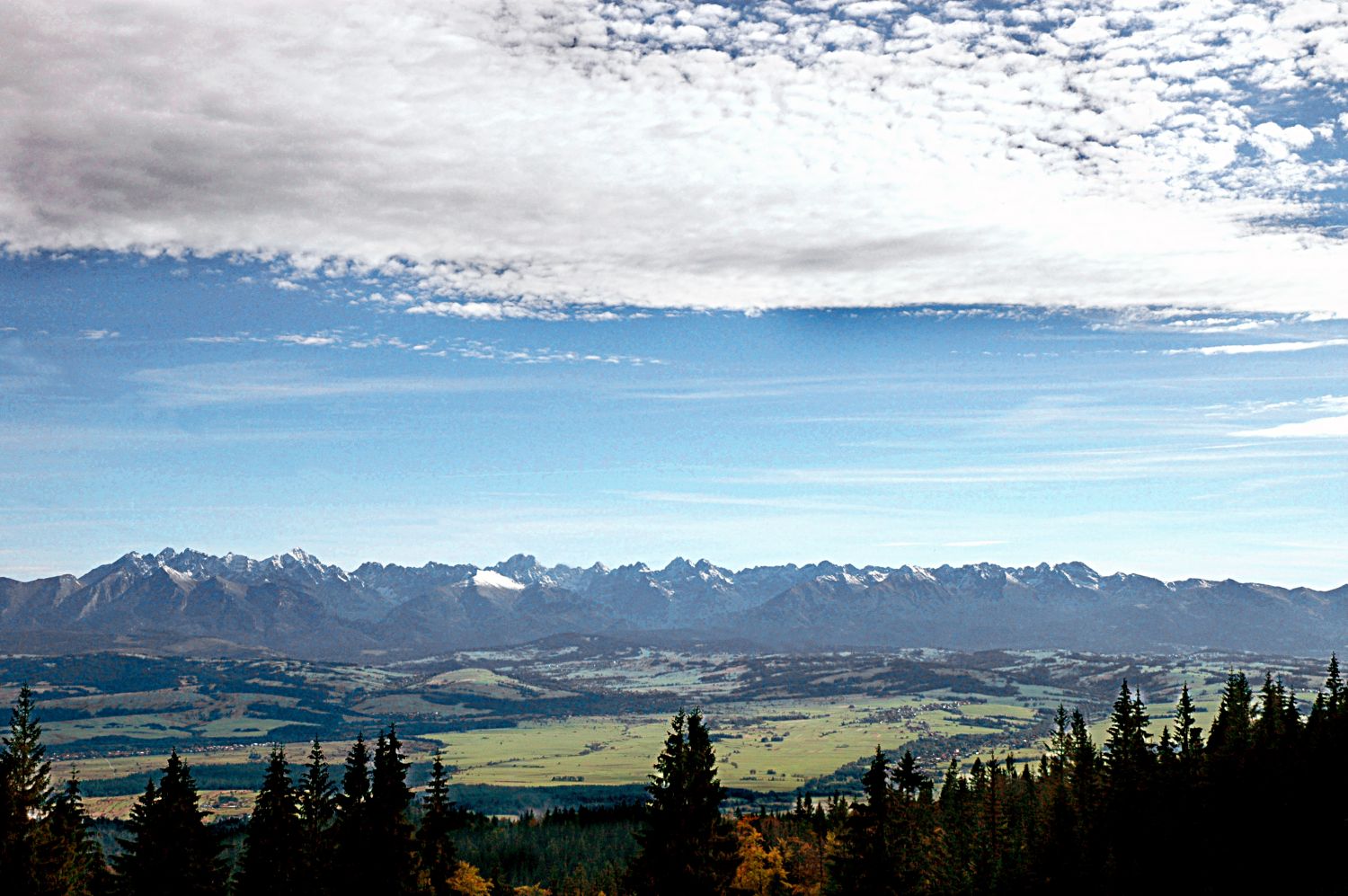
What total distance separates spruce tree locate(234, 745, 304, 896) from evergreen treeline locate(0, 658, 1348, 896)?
0.11 m

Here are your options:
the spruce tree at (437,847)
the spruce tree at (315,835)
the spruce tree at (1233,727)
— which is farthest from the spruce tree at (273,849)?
the spruce tree at (1233,727)

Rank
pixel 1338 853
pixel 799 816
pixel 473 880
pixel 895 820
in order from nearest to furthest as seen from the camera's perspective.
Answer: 1. pixel 895 820
2. pixel 473 880
3. pixel 1338 853
4. pixel 799 816

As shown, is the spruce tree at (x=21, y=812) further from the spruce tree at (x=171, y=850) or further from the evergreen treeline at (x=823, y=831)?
the spruce tree at (x=171, y=850)

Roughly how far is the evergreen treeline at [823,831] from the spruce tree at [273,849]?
0.11m

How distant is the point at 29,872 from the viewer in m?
52.6

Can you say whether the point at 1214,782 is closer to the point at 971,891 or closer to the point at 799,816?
the point at 971,891

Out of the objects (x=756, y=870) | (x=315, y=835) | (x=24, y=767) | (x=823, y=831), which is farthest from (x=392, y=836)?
(x=823, y=831)

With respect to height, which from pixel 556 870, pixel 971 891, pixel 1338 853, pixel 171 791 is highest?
pixel 171 791

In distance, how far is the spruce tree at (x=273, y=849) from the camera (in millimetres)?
66188

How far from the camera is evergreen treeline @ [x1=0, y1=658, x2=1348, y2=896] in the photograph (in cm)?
5538

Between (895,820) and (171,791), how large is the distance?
138ft

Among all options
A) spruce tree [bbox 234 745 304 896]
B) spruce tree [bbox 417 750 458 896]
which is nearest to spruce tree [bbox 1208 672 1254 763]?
spruce tree [bbox 417 750 458 896]

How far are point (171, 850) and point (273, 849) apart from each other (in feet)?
24.5

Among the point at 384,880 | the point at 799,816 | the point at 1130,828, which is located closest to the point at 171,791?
the point at 384,880
